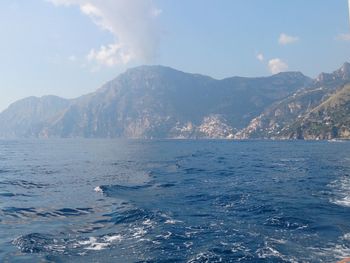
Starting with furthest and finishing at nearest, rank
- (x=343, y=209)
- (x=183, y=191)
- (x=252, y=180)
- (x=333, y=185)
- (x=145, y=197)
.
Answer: (x=252, y=180), (x=333, y=185), (x=183, y=191), (x=145, y=197), (x=343, y=209)

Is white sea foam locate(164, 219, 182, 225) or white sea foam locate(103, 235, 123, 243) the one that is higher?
Result: white sea foam locate(164, 219, 182, 225)

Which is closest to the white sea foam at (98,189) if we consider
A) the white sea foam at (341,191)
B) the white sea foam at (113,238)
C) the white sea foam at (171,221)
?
the white sea foam at (171,221)

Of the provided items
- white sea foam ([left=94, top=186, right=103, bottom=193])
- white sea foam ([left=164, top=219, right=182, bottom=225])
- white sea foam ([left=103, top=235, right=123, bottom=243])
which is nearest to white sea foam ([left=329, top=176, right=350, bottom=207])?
white sea foam ([left=164, top=219, right=182, bottom=225])

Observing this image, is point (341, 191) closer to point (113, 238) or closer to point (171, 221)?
point (171, 221)

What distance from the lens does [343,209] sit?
38969 millimetres

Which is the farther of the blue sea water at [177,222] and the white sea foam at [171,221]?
the white sea foam at [171,221]

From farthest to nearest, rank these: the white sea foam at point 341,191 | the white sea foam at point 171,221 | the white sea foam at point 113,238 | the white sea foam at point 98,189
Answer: the white sea foam at point 98,189 → the white sea foam at point 341,191 → the white sea foam at point 171,221 → the white sea foam at point 113,238

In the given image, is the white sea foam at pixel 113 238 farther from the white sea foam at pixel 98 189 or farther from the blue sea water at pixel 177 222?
the white sea foam at pixel 98 189

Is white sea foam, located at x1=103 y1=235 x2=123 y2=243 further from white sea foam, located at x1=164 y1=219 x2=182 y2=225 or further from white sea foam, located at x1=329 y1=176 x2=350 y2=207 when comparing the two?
white sea foam, located at x1=329 y1=176 x2=350 y2=207

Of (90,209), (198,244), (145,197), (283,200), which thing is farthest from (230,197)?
(198,244)

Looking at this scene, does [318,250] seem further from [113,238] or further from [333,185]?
[333,185]

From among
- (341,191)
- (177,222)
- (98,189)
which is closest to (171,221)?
(177,222)

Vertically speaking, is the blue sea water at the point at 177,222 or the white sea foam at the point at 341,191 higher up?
the white sea foam at the point at 341,191

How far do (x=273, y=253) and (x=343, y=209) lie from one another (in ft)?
59.1
